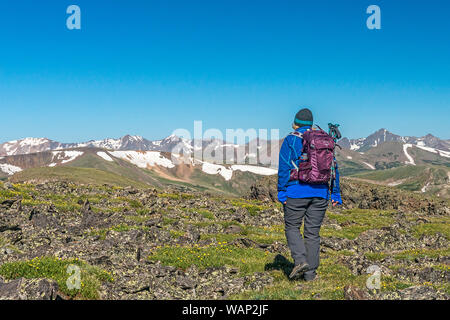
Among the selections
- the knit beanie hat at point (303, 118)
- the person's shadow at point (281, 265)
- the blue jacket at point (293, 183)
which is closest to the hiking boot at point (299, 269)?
the person's shadow at point (281, 265)

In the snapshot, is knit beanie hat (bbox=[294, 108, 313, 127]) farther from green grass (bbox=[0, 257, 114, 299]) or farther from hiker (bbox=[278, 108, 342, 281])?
green grass (bbox=[0, 257, 114, 299])

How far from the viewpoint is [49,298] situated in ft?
33.0

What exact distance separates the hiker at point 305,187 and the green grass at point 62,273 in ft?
20.0

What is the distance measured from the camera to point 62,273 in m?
12.5

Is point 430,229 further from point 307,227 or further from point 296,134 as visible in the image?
point 296,134

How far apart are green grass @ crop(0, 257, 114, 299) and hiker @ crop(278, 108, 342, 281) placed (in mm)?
6086

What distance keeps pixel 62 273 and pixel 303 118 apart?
29.9ft

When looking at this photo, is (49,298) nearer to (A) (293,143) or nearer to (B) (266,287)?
(B) (266,287)

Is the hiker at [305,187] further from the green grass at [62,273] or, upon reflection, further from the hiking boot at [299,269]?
the green grass at [62,273]

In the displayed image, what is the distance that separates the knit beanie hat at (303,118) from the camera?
13141mm

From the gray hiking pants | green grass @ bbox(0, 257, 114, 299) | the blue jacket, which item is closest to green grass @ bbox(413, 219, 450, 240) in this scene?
the gray hiking pants

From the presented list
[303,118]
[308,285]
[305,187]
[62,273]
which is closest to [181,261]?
[62,273]

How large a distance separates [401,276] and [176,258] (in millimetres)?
8747
